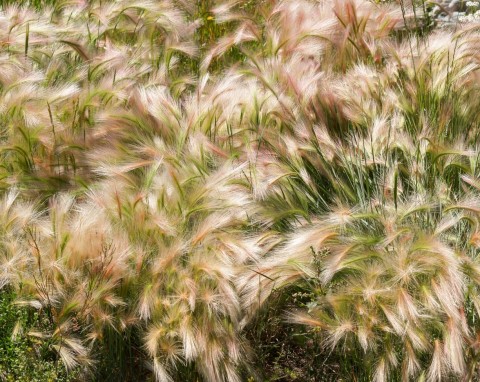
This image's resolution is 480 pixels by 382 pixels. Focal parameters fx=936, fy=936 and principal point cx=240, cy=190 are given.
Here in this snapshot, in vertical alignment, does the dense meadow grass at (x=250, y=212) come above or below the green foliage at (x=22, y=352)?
above

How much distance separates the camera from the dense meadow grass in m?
3.02

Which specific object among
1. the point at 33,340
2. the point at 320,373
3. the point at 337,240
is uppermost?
the point at 337,240

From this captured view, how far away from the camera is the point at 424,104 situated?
12.1 ft

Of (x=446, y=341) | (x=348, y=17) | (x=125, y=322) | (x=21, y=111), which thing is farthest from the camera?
(x=348, y=17)

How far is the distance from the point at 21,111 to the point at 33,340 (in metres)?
0.99

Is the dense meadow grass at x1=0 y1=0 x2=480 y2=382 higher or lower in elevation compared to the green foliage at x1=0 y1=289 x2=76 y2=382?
higher

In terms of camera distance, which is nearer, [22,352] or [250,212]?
[22,352]

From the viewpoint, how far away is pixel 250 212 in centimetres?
332

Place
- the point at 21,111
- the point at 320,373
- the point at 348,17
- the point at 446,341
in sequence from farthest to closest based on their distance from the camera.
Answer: the point at 348,17 → the point at 21,111 → the point at 320,373 → the point at 446,341

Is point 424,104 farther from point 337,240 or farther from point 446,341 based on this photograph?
point 446,341

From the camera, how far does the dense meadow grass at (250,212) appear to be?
302 cm

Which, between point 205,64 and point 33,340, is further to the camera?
point 205,64

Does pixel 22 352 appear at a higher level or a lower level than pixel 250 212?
lower

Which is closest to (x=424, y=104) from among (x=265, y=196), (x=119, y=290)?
(x=265, y=196)
